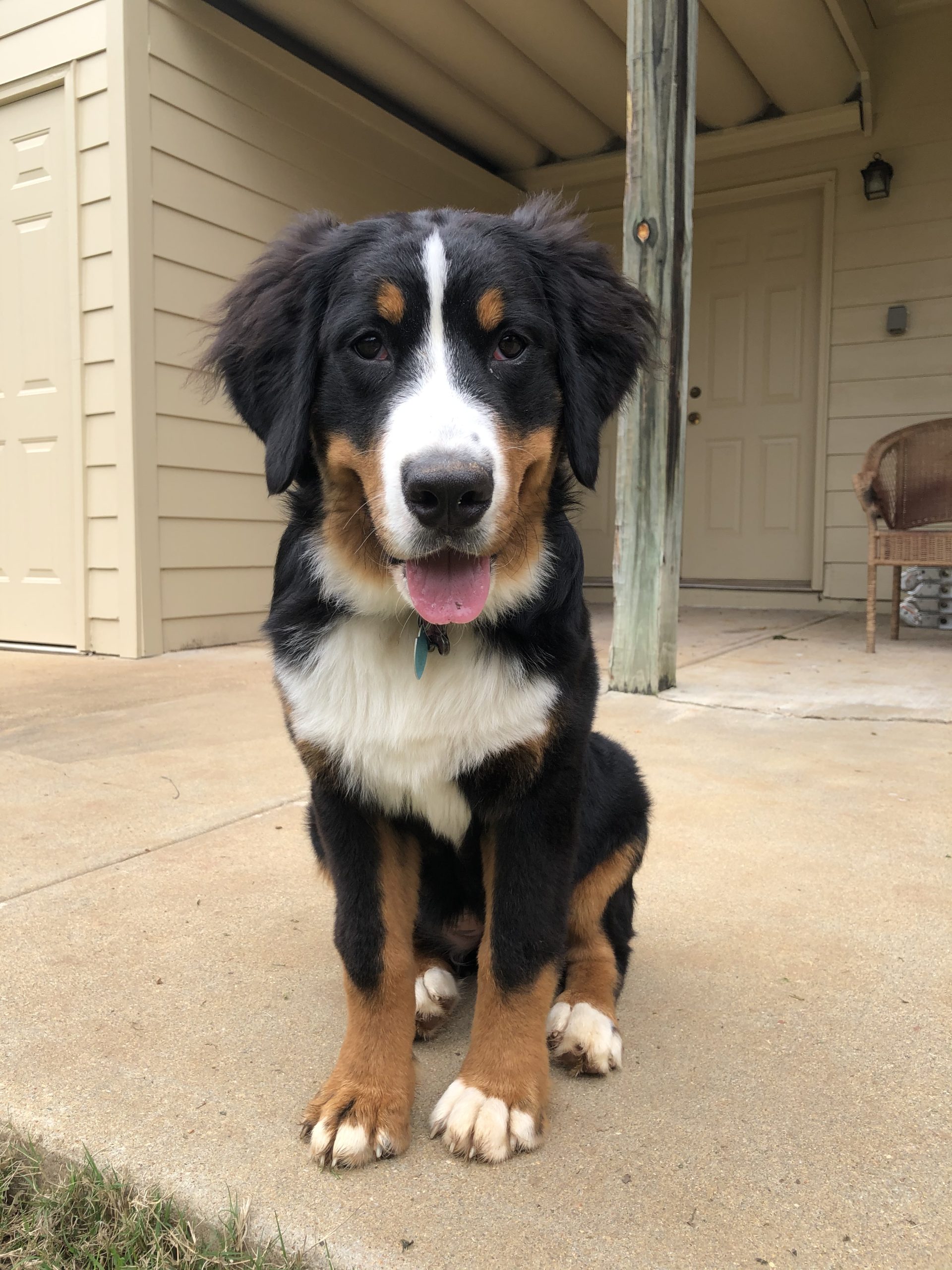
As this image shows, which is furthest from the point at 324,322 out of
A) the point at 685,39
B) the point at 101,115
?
the point at 101,115

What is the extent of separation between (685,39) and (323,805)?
4051 millimetres

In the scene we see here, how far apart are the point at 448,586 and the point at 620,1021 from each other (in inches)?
33.2

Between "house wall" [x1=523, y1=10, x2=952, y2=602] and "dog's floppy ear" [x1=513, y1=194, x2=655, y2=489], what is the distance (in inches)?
249

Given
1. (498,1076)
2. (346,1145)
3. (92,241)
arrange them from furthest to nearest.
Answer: (92,241)
(498,1076)
(346,1145)

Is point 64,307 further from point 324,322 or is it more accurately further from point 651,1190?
point 651,1190

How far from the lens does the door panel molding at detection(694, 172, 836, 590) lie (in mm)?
7785

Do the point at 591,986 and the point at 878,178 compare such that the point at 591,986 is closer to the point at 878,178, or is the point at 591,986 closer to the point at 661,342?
the point at 661,342

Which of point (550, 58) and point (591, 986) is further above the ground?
point (550, 58)

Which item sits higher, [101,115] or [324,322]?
[101,115]

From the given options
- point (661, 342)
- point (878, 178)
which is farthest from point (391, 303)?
point (878, 178)

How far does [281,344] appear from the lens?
1744 millimetres

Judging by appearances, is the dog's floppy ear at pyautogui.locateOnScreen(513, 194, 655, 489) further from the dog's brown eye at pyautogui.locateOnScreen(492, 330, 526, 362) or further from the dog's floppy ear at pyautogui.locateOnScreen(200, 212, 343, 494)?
the dog's floppy ear at pyautogui.locateOnScreen(200, 212, 343, 494)

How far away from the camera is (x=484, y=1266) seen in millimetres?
1132

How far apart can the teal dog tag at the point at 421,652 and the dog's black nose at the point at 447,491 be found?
21 cm
